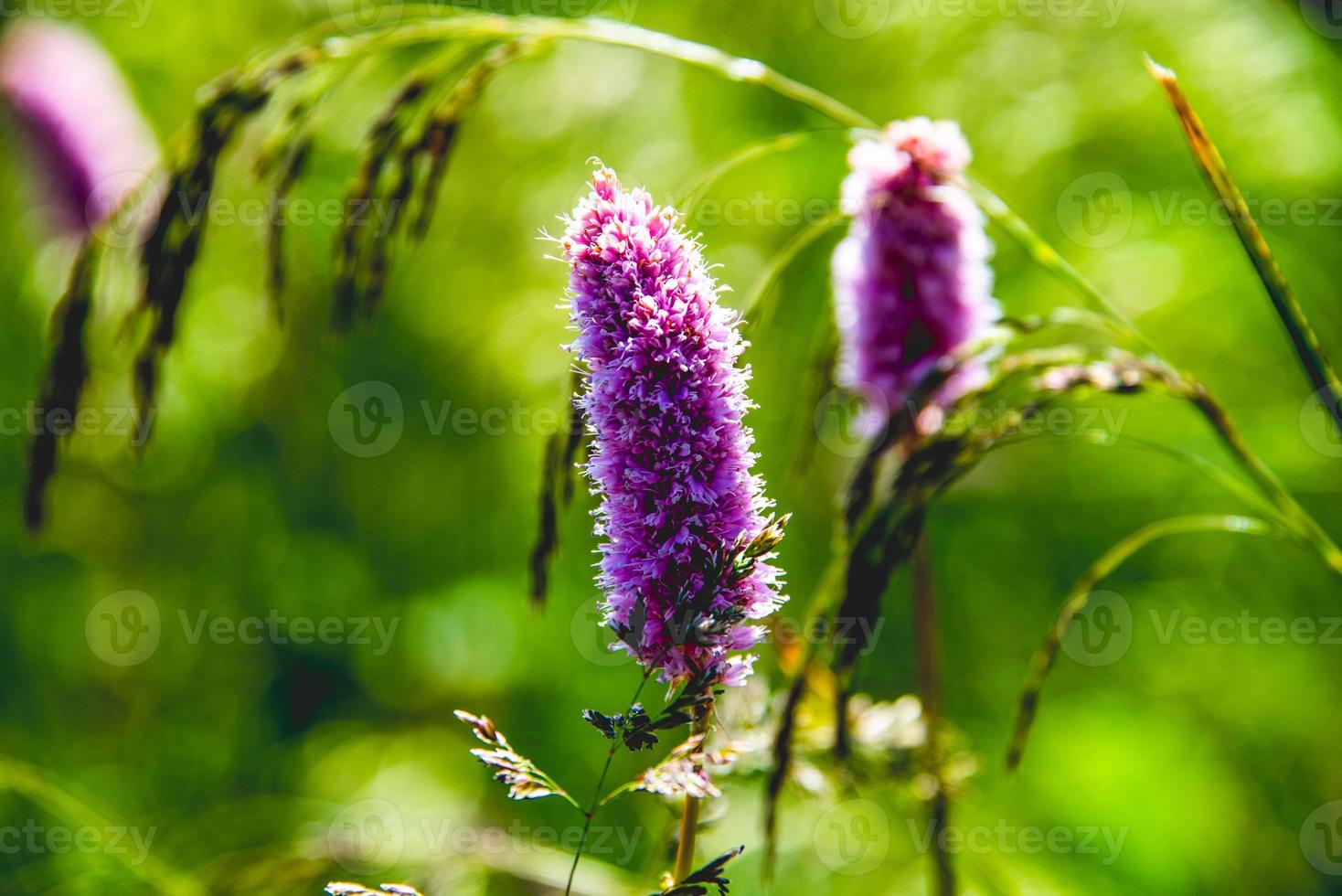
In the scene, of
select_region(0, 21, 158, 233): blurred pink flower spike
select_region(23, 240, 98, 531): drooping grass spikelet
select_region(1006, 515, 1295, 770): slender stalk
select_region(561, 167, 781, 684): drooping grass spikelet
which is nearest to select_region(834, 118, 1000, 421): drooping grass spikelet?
select_region(1006, 515, 1295, 770): slender stalk

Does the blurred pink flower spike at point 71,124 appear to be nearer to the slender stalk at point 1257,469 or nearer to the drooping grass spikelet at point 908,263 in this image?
the drooping grass spikelet at point 908,263

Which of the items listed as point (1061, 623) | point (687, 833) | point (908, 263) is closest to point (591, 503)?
point (908, 263)

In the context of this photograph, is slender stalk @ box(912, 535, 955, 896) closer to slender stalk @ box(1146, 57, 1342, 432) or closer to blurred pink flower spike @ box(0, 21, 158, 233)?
Result: slender stalk @ box(1146, 57, 1342, 432)

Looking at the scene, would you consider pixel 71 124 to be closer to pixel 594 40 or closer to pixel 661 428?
pixel 594 40

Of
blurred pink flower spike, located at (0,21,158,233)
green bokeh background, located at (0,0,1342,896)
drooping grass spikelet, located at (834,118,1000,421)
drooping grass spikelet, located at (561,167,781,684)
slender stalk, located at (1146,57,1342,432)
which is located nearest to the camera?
drooping grass spikelet, located at (561,167,781,684)

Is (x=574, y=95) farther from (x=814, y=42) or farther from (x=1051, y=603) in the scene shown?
(x=1051, y=603)

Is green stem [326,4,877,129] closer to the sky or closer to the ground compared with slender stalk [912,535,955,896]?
closer to the sky
